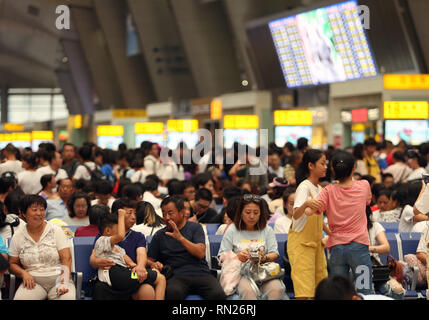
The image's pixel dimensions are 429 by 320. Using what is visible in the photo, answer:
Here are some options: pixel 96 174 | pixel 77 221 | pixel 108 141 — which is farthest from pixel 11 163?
pixel 108 141

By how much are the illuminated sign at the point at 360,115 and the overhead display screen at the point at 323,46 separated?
129cm

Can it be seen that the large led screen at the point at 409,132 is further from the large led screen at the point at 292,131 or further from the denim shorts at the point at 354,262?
the denim shorts at the point at 354,262

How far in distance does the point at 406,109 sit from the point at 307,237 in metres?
13.2

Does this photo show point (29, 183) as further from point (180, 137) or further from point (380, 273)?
point (180, 137)

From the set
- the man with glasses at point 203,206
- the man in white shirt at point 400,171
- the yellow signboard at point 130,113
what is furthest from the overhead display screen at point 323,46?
the yellow signboard at point 130,113

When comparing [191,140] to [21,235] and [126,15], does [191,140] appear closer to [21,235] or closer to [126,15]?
[126,15]

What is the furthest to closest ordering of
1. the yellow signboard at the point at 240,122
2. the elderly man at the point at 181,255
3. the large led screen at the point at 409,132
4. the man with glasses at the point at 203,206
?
the yellow signboard at the point at 240,122 < the large led screen at the point at 409,132 < the man with glasses at the point at 203,206 < the elderly man at the point at 181,255

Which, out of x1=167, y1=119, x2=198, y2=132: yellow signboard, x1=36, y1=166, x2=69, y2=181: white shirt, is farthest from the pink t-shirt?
x1=167, y1=119, x2=198, y2=132: yellow signboard

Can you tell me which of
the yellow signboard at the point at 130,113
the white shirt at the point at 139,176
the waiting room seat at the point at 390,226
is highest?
the yellow signboard at the point at 130,113

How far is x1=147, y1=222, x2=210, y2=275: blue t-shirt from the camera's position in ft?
21.3

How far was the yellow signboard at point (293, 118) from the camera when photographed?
2434cm
